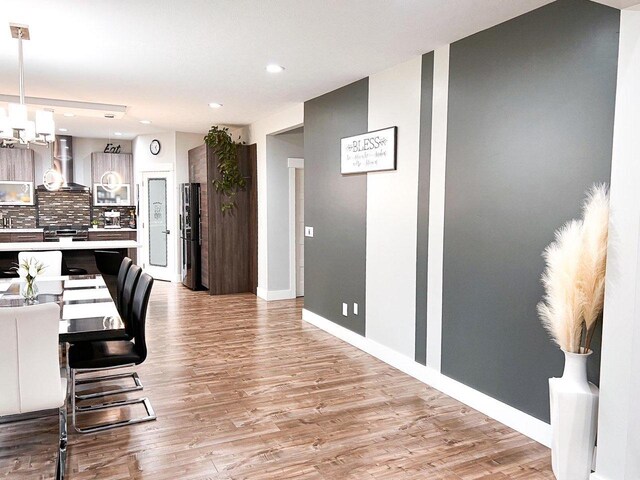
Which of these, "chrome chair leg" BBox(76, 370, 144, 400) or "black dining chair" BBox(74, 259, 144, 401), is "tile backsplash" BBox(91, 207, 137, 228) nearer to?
"black dining chair" BBox(74, 259, 144, 401)

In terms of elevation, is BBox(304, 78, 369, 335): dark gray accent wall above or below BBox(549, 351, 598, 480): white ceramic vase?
above

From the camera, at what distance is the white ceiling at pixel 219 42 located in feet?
9.95

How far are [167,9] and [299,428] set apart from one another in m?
2.76

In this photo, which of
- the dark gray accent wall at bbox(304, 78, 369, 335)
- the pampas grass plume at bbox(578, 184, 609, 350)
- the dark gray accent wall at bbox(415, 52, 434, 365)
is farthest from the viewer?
the dark gray accent wall at bbox(304, 78, 369, 335)

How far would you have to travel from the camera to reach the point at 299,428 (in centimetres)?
315

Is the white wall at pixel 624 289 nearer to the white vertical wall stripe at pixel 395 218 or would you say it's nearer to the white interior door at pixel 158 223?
the white vertical wall stripe at pixel 395 218

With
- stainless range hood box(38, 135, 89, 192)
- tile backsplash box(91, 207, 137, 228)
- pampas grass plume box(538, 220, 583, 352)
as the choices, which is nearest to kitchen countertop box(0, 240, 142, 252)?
stainless range hood box(38, 135, 89, 192)

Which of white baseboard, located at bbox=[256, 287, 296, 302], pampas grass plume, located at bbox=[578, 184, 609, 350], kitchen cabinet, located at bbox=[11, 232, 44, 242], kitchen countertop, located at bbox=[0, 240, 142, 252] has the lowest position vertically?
white baseboard, located at bbox=[256, 287, 296, 302]

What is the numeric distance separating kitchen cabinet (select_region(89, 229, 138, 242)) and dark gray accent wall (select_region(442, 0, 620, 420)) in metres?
6.89

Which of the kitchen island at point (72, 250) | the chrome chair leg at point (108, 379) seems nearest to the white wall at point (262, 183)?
the kitchen island at point (72, 250)

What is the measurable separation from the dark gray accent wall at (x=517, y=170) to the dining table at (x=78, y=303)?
92.4 inches

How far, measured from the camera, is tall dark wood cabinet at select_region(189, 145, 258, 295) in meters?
7.48

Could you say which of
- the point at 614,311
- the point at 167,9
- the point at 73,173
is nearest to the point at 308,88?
the point at 167,9

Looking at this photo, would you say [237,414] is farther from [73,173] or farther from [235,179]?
[73,173]
